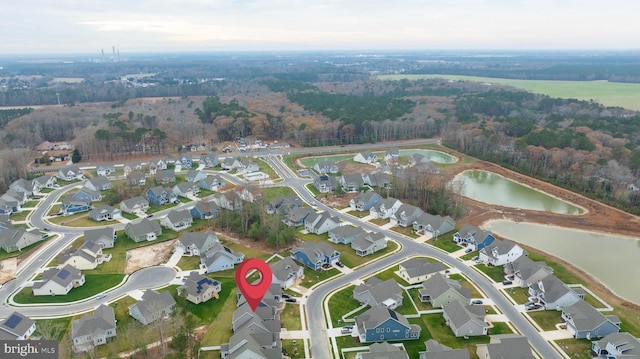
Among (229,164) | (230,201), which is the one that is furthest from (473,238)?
(229,164)

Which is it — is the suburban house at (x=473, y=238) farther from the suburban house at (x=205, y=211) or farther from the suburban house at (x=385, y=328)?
the suburban house at (x=205, y=211)

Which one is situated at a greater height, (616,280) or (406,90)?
(406,90)

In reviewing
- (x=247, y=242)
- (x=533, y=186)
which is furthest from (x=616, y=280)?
(x=247, y=242)

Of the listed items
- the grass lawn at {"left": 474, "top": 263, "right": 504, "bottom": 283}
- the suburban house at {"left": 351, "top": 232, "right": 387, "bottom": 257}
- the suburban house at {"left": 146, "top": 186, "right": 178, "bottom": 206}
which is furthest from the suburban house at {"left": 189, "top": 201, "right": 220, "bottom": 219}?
the grass lawn at {"left": 474, "top": 263, "right": 504, "bottom": 283}

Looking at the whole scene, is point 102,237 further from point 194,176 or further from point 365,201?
point 365,201

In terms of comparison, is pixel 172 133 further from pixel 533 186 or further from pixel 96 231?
pixel 533 186

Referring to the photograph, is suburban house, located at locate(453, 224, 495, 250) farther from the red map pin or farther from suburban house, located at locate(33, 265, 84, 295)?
suburban house, located at locate(33, 265, 84, 295)

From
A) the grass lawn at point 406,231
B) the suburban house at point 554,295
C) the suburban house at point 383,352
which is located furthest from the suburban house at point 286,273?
the suburban house at point 554,295
